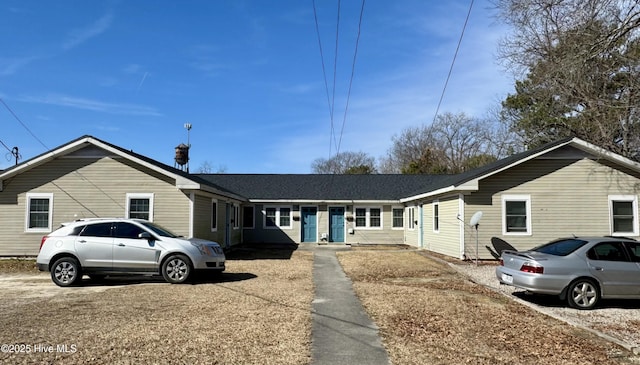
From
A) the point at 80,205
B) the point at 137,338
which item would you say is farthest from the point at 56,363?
the point at 80,205

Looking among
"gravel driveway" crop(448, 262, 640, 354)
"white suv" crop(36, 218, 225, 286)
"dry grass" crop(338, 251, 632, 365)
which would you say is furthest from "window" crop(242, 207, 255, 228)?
"gravel driveway" crop(448, 262, 640, 354)

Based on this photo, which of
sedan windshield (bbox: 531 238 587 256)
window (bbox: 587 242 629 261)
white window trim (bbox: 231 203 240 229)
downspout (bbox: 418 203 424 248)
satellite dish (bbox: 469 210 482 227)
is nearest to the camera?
window (bbox: 587 242 629 261)

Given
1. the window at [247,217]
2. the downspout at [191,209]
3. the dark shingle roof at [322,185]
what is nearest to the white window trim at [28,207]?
the downspout at [191,209]

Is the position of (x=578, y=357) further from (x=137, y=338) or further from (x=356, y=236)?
(x=356, y=236)

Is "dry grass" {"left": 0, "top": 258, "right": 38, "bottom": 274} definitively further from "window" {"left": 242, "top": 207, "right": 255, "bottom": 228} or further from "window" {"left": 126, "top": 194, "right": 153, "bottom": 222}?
"window" {"left": 242, "top": 207, "right": 255, "bottom": 228}

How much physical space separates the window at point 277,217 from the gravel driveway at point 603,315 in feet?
55.8

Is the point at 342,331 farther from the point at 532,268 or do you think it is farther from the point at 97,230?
the point at 97,230

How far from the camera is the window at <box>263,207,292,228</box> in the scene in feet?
88.9

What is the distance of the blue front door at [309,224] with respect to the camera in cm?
2705

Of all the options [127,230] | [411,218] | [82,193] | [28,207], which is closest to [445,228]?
[411,218]

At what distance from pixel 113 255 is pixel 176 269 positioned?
1577mm

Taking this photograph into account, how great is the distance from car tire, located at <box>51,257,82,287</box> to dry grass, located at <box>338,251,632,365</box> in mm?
6879

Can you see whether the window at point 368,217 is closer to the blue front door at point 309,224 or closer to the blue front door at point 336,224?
the blue front door at point 336,224

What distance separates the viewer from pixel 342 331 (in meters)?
6.67
